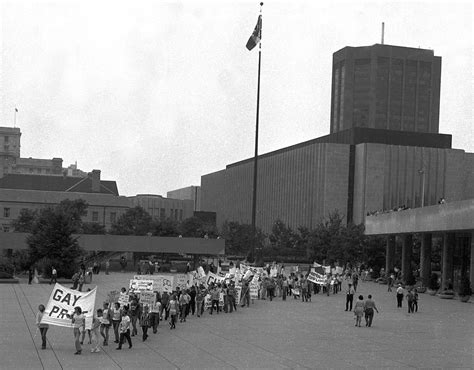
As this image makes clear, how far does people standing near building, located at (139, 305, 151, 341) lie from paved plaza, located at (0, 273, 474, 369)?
0.27 meters

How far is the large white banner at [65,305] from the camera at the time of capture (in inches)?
912

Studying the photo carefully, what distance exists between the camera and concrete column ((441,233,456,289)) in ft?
179

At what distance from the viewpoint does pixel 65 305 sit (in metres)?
23.4

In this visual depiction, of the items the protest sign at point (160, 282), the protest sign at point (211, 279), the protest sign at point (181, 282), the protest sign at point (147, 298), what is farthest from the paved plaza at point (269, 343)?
the protest sign at point (211, 279)

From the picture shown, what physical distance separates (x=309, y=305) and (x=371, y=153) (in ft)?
308

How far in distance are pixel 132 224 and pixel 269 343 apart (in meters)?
92.7

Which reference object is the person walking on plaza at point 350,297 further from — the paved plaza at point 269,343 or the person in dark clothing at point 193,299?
the person in dark clothing at point 193,299

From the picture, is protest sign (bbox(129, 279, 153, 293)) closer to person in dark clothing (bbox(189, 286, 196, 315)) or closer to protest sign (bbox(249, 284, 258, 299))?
person in dark clothing (bbox(189, 286, 196, 315))

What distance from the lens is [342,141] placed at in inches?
5684

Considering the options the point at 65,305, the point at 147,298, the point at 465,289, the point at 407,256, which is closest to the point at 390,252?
the point at 407,256

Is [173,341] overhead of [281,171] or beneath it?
beneath

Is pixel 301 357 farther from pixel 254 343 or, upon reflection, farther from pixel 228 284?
pixel 228 284

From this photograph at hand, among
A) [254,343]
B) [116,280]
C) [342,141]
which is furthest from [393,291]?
[342,141]

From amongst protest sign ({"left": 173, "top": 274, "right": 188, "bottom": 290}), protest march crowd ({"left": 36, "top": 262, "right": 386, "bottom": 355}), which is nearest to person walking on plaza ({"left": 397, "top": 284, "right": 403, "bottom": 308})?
protest march crowd ({"left": 36, "top": 262, "right": 386, "bottom": 355})
